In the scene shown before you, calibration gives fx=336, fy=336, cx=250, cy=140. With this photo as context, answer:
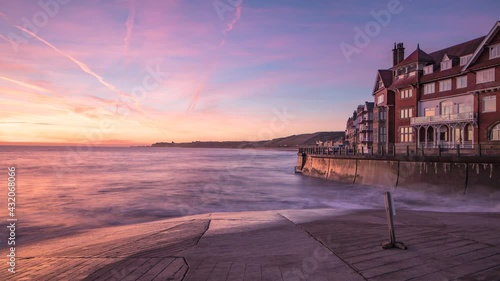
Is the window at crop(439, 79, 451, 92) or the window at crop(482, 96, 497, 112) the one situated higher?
the window at crop(439, 79, 451, 92)

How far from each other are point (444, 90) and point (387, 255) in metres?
37.1

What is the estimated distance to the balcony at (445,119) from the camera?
3347 centimetres

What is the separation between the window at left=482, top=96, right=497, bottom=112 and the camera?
3149 centimetres

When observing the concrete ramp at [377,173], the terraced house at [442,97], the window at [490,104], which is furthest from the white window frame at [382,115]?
the window at [490,104]

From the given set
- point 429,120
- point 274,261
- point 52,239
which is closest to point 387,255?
point 274,261

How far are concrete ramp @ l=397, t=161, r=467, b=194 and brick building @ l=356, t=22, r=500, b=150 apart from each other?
334 cm

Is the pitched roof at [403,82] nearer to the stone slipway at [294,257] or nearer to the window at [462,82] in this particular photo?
the window at [462,82]

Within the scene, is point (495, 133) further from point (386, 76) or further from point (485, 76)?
point (386, 76)

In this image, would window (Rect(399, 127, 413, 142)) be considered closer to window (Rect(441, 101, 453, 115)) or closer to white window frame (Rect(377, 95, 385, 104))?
A: window (Rect(441, 101, 453, 115))

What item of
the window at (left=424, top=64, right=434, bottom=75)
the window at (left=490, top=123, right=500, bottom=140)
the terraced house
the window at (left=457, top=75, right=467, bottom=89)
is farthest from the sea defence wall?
the window at (left=424, top=64, right=434, bottom=75)

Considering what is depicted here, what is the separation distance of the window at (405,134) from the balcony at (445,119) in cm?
195

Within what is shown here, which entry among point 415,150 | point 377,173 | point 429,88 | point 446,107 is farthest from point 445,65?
point 377,173

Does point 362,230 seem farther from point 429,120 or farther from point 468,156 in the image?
point 429,120

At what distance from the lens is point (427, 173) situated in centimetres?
2691
